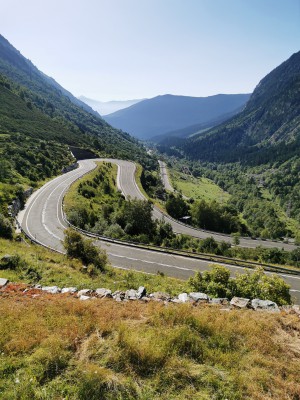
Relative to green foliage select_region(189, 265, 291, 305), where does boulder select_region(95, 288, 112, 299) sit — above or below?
above

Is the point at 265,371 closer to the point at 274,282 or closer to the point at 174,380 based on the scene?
the point at 174,380

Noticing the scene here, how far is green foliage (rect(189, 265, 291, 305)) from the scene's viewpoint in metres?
17.4

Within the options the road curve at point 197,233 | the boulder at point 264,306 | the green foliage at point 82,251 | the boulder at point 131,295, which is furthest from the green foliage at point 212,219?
the boulder at point 131,295

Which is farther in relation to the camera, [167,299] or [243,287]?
[243,287]

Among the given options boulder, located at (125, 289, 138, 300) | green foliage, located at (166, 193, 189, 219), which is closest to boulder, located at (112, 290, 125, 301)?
boulder, located at (125, 289, 138, 300)

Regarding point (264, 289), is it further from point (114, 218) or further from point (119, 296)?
point (114, 218)

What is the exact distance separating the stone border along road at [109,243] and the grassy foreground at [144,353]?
830 inches

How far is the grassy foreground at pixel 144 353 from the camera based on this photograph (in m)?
7.91

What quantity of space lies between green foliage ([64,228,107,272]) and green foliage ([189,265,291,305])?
11.3 m

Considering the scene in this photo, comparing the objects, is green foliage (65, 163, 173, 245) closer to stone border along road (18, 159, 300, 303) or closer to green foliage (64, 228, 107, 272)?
stone border along road (18, 159, 300, 303)

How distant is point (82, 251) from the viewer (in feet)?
90.2

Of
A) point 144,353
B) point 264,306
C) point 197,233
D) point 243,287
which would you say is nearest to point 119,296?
point 144,353

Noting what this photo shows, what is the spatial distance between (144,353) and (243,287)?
1096cm

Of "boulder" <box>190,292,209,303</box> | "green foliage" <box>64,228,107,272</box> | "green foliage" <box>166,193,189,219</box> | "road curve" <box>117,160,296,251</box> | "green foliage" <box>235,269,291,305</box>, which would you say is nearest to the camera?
"boulder" <box>190,292,209,303</box>
